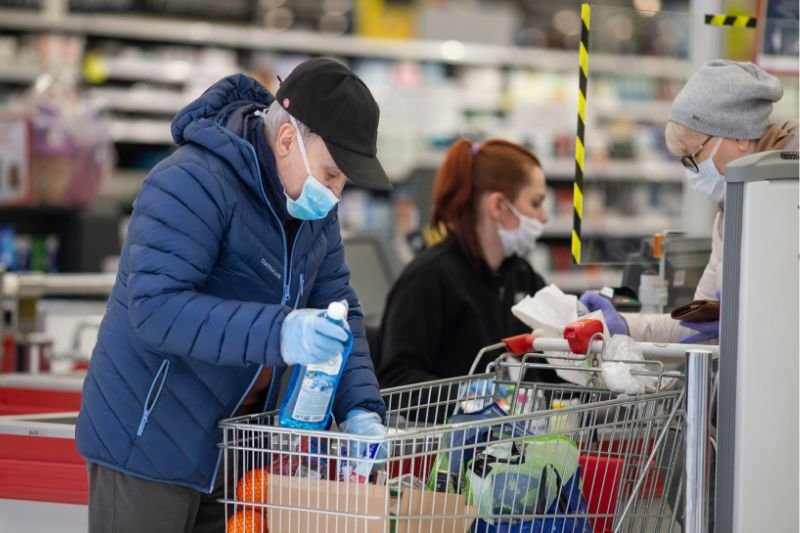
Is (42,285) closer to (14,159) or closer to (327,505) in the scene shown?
(14,159)

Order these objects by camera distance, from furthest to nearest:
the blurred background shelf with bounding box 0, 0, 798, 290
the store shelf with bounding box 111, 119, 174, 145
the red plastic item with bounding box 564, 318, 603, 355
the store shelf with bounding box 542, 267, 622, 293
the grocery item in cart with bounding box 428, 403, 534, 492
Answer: the store shelf with bounding box 542, 267, 622, 293 → the store shelf with bounding box 111, 119, 174, 145 → the blurred background shelf with bounding box 0, 0, 798, 290 → the red plastic item with bounding box 564, 318, 603, 355 → the grocery item in cart with bounding box 428, 403, 534, 492

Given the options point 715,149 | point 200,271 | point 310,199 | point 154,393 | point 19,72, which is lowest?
point 154,393

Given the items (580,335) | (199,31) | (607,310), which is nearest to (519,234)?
(607,310)

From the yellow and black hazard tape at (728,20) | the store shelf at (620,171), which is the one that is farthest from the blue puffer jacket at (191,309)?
the yellow and black hazard tape at (728,20)

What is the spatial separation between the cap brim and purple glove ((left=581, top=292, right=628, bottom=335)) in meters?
0.95

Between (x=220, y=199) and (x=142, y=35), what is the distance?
8.45 meters

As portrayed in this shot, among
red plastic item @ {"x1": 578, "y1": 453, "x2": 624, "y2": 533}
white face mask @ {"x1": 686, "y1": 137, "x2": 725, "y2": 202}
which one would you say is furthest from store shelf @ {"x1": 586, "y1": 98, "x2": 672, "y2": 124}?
red plastic item @ {"x1": 578, "y1": 453, "x2": 624, "y2": 533}

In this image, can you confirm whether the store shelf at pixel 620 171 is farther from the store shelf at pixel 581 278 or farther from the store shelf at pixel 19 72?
the store shelf at pixel 19 72

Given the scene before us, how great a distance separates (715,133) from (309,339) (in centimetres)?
143

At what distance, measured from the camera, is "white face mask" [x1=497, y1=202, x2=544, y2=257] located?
4379 millimetres

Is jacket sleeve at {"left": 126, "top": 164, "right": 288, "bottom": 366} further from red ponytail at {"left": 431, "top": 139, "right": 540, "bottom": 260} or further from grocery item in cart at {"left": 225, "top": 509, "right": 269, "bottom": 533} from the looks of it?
red ponytail at {"left": 431, "top": 139, "right": 540, "bottom": 260}

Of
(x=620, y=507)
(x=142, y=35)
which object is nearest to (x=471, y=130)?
(x=142, y=35)

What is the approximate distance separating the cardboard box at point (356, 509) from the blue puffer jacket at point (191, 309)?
0.23 meters

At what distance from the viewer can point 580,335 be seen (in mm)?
2660
